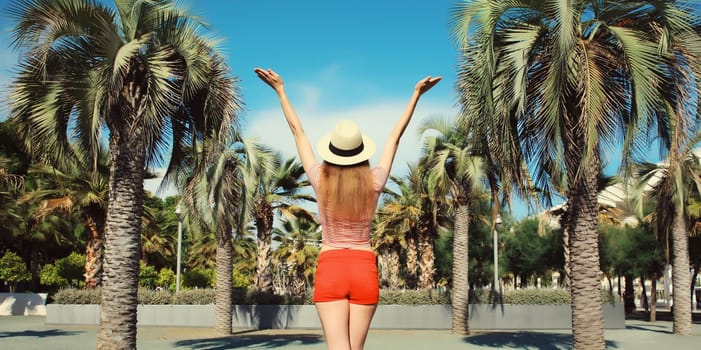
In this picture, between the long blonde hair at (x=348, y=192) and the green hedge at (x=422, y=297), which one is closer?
the long blonde hair at (x=348, y=192)

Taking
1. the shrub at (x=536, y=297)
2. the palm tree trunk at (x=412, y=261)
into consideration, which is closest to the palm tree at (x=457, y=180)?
the shrub at (x=536, y=297)

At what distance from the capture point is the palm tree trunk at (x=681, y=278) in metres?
20.2

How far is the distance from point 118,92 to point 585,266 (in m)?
7.94

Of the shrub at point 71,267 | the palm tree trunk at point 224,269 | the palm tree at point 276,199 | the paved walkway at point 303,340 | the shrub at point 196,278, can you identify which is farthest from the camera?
the shrub at point 196,278

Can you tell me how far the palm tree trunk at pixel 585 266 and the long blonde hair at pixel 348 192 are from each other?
7937 mm

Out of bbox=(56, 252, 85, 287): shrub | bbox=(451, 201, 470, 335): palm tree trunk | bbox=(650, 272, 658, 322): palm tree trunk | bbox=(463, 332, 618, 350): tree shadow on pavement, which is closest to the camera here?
bbox=(463, 332, 618, 350): tree shadow on pavement

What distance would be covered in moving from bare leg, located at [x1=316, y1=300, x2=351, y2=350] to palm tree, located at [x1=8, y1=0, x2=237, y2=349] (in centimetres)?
753

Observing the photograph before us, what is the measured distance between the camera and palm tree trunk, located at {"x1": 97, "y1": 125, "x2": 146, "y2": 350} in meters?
10.3

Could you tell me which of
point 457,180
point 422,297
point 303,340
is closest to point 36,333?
point 303,340

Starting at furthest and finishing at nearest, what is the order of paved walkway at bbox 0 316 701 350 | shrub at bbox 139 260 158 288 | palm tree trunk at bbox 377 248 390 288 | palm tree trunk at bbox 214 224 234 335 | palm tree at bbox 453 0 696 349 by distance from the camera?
1. palm tree trunk at bbox 377 248 390 288
2. shrub at bbox 139 260 158 288
3. palm tree trunk at bbox 214 224 234 335
4. paved walkway at bbox 0 316 701 350
5. palm tree at bbox 453 0 696 349

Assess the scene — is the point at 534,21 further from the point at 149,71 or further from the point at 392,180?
the point at 392,180

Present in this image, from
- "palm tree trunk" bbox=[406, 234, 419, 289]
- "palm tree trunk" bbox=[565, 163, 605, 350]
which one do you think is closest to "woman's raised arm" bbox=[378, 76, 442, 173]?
"palm tree trunk" bbox=[565, 163, 605, 350]

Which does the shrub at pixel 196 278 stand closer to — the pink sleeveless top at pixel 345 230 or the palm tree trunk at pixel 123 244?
the palm tree trunk at pixel 123 244

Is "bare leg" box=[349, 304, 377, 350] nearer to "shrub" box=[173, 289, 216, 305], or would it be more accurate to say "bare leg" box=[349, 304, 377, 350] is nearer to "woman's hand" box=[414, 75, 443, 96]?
"woman's hand" box=[414, 75, 443, 96]
